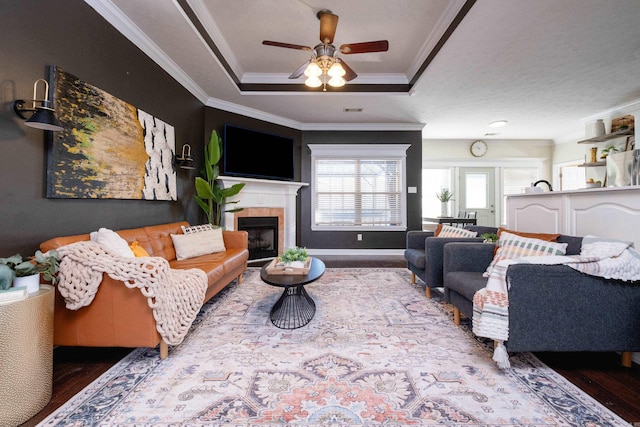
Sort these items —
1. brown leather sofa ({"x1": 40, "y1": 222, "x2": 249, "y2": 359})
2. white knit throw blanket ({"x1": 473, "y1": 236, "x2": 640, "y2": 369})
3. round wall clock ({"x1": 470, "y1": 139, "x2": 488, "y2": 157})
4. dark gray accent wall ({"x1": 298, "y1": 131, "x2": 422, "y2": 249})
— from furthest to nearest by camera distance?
1. round wall clock ({"x1": 470, "y1": 139, "x2": 488, "y2": 157})
2. dark gray accent wall ({"x1": 298, "y1": 131, "x2": 422, "y2": 249})
3. brown leather sofa ({"x1": 40, "y1": 222, "x2": 249, "y2": 359})
4. white knit throw blanket ({"x1": 473, "y1": 236, "x2": 640, "y2": 369})

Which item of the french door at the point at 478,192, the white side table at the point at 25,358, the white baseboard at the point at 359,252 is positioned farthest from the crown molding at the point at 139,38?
the french door at the point at 478,192

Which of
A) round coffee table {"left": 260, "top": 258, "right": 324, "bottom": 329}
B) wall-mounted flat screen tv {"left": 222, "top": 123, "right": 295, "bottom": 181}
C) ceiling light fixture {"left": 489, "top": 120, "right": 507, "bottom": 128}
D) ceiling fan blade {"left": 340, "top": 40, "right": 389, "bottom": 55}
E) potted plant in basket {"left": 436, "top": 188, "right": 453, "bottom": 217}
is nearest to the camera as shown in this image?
round coffee table {"left": 260, "top": 258, "right": 324, "bottom": 329}

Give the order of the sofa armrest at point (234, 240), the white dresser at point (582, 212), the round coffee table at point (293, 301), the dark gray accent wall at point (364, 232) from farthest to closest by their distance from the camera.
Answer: the dark gray accent wall at point (364, 232)
the sofa armrest at point (234, 240)
the round coffee table at point (293, 301)
the white dresser at point (582, 212)

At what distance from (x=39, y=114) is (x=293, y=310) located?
7.21 feet

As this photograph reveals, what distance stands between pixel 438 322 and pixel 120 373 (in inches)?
90.9

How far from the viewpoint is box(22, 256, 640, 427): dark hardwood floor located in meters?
1.31

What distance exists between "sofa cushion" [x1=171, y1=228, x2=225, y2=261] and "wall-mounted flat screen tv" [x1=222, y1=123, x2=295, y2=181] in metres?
1.43

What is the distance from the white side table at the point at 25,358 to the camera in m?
1.15

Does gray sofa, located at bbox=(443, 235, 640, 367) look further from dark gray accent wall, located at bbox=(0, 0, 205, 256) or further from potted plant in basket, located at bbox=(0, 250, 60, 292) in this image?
dark gray accent wall, located at bbox=(0, 0, 205, 256)

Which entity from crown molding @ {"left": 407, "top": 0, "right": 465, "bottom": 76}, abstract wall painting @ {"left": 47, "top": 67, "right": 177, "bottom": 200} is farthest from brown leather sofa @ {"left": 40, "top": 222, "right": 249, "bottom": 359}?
crown molding @ {"left": 407, "top": 0, "right": 465, "bottom": 76}

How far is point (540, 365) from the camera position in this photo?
64.6 inches

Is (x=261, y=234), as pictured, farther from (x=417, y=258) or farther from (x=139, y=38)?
(x=139, y=38)

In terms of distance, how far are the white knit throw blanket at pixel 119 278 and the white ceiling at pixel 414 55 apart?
2077 millimetres

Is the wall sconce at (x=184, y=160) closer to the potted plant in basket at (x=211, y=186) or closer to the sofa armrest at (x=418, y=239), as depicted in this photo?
the potted plant in basket at (x=211, y=186)
